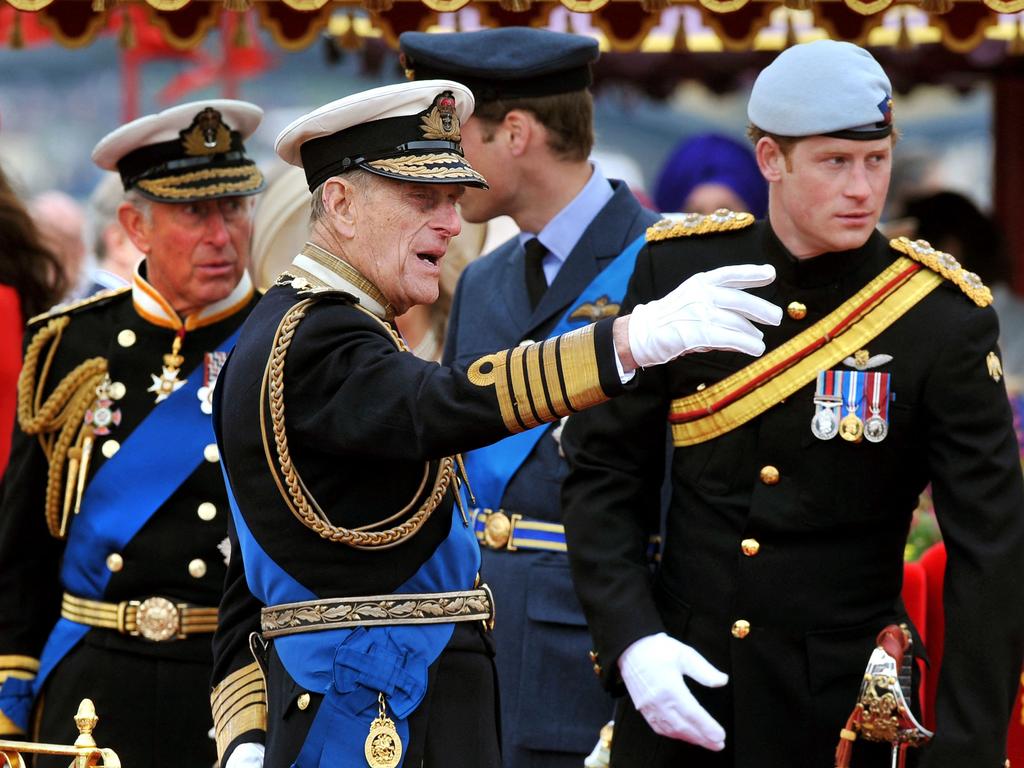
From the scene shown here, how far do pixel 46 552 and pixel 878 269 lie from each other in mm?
2167

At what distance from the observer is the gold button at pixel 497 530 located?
171 inches

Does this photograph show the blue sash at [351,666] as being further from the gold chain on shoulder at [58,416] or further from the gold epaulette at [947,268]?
the gold chain on shoulder at [58,416]

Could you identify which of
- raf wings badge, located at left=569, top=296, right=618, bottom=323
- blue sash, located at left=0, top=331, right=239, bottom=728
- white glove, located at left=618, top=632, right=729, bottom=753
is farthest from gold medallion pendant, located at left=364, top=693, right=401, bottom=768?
raf wings badge, located at left=569, top=296, right=618, bottom=323

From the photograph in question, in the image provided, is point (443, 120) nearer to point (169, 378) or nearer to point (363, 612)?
point (363, 612)

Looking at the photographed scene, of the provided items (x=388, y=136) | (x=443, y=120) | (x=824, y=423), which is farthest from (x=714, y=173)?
(x=388, y=136)

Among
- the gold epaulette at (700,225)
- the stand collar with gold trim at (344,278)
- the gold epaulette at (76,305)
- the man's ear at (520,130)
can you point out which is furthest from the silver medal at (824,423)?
the gold epaulette at (76,305)

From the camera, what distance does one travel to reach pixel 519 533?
4336 mm

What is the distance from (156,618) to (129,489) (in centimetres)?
31

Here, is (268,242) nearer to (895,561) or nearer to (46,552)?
(46,552)

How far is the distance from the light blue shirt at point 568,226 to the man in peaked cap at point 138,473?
74 centimetres

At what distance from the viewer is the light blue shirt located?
4527 mm

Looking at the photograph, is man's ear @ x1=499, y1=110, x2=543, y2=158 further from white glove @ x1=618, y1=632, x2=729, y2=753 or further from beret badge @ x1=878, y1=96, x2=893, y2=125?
white glove @ x1=618, y1=632, x2=729, y2=753

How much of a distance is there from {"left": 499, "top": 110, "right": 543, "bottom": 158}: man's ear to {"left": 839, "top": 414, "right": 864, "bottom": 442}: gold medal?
1359 mm

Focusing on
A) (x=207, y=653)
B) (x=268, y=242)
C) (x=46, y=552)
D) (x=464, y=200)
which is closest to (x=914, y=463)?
(x=464, y=200)
